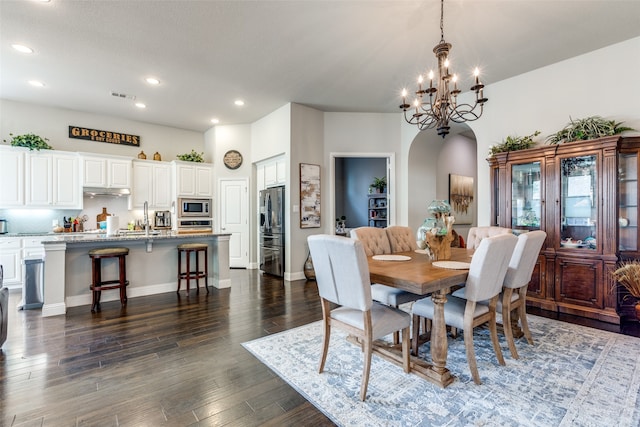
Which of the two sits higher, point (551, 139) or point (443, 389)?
point (551, 139)

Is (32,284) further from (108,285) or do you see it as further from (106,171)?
(106,171)

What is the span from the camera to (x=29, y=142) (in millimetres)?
4988

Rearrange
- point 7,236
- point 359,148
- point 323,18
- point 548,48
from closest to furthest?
point 323,18 < point 548,48 < point 7,236 < point 359,148

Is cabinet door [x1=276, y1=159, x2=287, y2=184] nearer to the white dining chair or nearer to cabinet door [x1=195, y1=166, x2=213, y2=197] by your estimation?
cabinet door [x1=195, y1=166, x2=213, y2=197]

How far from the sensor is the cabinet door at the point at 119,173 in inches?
225

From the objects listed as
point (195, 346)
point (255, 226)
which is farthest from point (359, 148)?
point (195, 346)

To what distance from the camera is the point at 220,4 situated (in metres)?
2.73

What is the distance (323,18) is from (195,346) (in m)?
3.27

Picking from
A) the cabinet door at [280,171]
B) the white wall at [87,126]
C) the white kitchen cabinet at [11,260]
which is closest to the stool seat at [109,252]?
the white kitchen cabinet at [11,260]

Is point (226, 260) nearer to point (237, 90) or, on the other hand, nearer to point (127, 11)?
point (237, 90)

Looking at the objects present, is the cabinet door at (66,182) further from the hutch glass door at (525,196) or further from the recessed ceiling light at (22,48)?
the hutch glass door at (525,196)

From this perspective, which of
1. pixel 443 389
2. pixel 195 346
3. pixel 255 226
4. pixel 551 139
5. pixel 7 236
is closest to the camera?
pixel 443 389

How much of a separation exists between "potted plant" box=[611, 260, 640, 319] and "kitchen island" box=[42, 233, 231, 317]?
4.80 meters

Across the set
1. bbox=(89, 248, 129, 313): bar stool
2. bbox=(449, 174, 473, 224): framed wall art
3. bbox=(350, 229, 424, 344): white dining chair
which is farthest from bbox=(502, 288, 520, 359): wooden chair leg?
bbox=(449, 174, 473, 224): framed wall art
